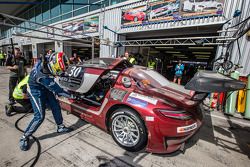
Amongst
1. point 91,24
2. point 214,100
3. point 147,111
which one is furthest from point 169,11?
point 147,111

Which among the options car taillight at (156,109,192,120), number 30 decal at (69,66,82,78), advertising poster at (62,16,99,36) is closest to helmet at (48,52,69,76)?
number 30 decal at (69,66,82,78)

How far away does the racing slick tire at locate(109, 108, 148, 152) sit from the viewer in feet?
6.32

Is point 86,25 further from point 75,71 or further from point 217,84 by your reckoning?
point 217,84

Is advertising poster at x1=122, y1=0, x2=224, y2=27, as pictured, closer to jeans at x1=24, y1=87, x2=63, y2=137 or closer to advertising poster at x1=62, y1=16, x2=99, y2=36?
advertising poster at x1=62, y1=16, x2=99, y2=36

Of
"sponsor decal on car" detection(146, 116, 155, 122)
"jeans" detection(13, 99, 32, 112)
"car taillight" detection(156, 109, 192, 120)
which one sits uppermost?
"car taillight" detection(156, 109, 192, 120)

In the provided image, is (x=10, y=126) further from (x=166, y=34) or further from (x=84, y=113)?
(x=166, y=34)

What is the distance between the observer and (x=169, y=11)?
6.32 metres

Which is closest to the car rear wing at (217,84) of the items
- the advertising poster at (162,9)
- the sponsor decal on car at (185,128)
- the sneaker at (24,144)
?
the sponsor decal on car at (185,128)

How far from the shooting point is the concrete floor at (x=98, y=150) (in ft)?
6.08

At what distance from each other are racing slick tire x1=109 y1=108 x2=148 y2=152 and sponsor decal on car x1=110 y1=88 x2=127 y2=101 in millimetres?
199

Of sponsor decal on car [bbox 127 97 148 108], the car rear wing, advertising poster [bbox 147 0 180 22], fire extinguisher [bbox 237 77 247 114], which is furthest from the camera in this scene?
advertising poster [bbox 147 0 180 22]

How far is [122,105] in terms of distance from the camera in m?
2.12

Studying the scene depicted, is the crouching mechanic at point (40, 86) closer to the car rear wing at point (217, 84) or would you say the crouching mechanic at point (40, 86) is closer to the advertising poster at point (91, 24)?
the car rear wing at point (217, 84)

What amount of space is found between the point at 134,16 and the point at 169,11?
6.86 feet
